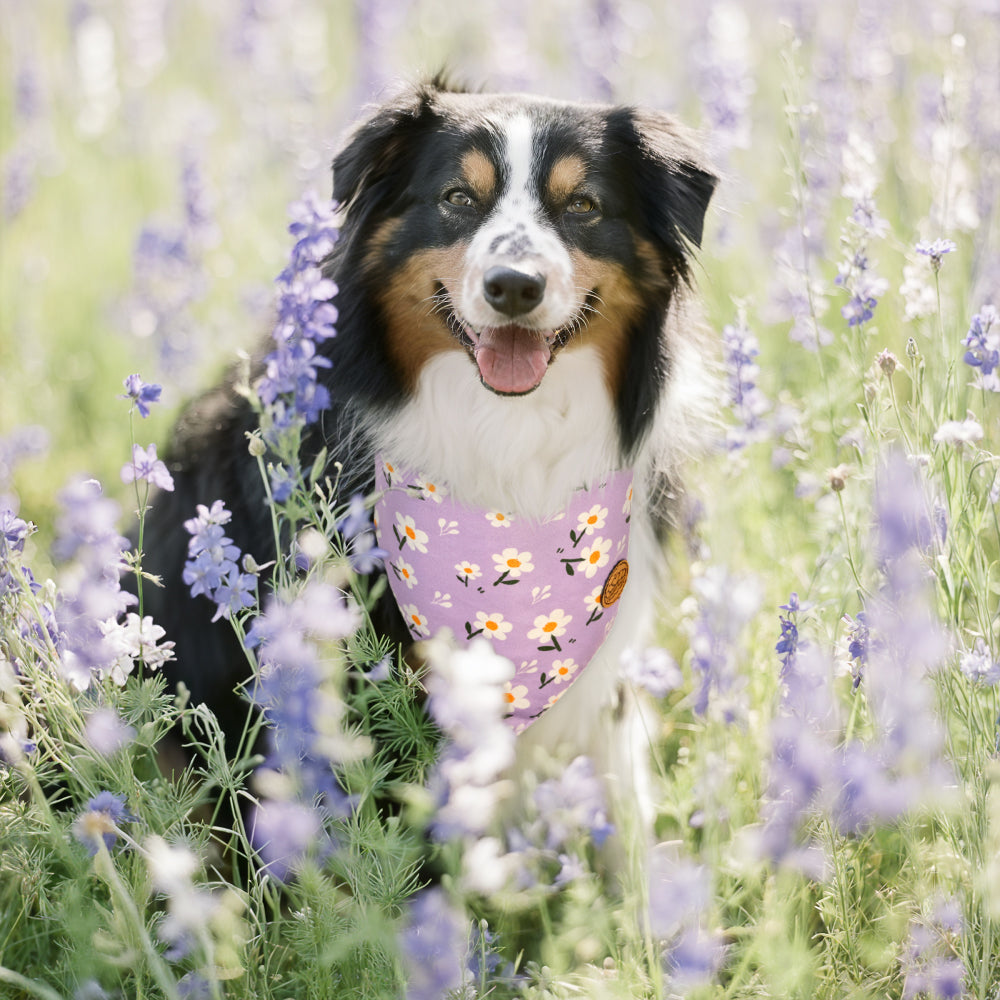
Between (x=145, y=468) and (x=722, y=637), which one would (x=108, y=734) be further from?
(x=722, y=637)

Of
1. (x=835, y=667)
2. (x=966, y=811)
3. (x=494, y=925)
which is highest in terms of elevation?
(x=835, y=667)

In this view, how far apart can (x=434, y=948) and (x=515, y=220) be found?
1.62 metres

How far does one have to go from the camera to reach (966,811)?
156cm

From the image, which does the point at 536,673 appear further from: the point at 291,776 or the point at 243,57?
the point at 243,57

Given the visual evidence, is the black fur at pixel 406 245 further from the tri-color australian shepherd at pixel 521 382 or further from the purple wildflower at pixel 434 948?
the purple wildflower at pixel 434 948


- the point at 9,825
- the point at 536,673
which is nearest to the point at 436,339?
the point at 536,673

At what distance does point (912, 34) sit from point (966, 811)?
18.4 feet

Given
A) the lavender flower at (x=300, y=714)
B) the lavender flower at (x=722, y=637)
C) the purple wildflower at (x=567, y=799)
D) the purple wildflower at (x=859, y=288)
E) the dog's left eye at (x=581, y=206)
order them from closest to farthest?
the lavender flower at (x=300, y=714)
the lavender flower at (x=722, y=637)
the purple wildflower at (x=567, y=799)
the purple wildflower at (x=859, y=288)
the dog's left eye at (x=581, y=206)

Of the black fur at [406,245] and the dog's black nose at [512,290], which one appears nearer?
the dog's black nose at [512,290]

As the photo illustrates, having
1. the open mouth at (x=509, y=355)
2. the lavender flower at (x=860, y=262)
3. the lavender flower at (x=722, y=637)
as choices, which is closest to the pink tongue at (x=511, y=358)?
the open mouth at (x=509, y=355)

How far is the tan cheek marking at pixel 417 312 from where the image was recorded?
241 centimetres

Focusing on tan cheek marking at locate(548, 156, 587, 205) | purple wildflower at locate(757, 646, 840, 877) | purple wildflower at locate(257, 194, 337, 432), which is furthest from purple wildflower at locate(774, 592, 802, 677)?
tan cheek marking at locate(548, 156, 587, 205)

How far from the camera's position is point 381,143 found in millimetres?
2500

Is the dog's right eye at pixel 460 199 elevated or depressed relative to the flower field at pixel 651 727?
elevated
